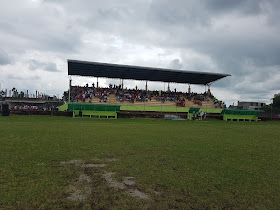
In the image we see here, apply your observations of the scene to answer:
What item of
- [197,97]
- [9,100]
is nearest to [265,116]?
[197,97]

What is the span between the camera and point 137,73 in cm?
3909

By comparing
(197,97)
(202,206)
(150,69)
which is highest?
(150,69)

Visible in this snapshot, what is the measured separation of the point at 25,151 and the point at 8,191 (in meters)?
3.37

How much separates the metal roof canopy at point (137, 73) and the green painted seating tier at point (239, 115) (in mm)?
10236

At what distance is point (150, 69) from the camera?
3706 cm

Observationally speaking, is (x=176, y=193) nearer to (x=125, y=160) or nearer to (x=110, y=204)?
(x=110, y=204)

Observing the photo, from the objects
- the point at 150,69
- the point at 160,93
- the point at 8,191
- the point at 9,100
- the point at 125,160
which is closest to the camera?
the point at 8,191

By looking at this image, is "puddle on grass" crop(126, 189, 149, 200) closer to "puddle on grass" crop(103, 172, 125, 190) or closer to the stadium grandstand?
"puddle on grass" crop(103, 172, 125, 190)

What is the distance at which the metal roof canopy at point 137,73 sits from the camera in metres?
35.1

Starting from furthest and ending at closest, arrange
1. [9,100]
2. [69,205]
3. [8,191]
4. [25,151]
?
[9,100] → [25,151] → [8,191] → [69,205]

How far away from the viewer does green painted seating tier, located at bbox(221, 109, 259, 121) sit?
32.2 m

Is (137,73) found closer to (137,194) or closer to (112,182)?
(112,182)

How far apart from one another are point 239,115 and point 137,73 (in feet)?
61.7

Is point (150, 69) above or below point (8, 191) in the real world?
above
